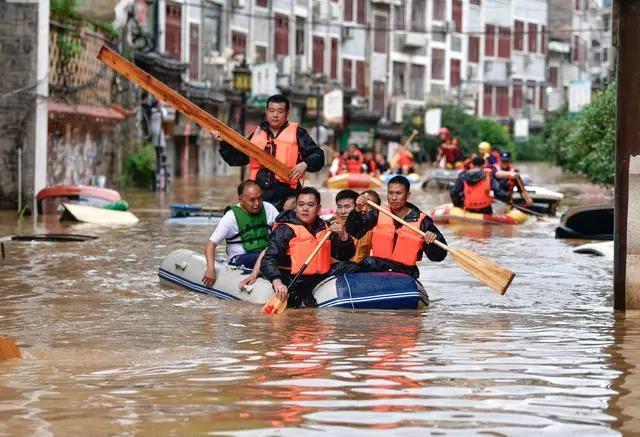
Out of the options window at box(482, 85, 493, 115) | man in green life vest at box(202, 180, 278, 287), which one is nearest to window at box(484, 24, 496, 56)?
window at box(482, 85, 493, 115)

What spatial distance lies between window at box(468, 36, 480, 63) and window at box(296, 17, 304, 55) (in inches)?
865

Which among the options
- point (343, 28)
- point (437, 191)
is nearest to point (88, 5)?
point (437, 191)

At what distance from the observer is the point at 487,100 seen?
8756cm

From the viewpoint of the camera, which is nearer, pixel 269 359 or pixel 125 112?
pixel 269 359

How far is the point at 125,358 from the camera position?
10.2 meters

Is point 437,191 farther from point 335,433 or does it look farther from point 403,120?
point 335,433

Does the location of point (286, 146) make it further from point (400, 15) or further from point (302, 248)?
point (400, 15)

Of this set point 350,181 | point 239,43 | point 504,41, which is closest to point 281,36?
point 239,43

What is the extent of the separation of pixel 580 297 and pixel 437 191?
97.4 feet

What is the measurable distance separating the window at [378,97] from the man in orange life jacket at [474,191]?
47.4 m

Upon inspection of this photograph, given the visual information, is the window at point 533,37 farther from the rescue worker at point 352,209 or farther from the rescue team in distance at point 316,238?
the rescue worker at point 352,209

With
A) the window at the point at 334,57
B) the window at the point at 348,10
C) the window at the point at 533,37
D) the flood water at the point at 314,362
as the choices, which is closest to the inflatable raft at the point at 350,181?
the window at the point at 334,57

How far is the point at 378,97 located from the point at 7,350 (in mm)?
65914

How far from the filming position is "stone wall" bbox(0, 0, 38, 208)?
2736cm
